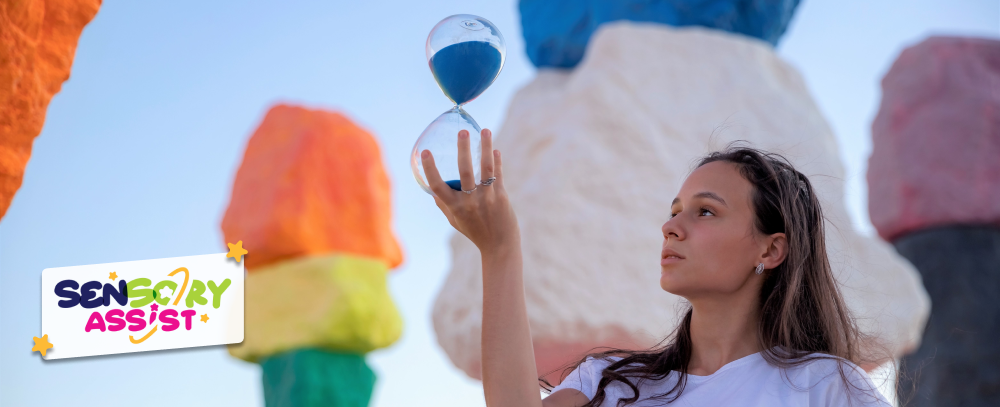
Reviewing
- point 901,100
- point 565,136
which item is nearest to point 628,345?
point 565,136

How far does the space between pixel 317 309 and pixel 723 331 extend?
3659 millimetres

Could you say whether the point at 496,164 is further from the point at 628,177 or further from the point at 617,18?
the point at 617,18

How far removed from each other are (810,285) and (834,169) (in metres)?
3.20

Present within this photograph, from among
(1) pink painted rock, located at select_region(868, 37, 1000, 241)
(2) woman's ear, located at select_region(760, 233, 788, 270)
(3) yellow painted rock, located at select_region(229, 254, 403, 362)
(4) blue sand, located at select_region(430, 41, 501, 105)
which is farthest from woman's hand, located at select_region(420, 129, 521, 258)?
(1) pink painted rock, located at select_region(868, 37, 1000, 241)

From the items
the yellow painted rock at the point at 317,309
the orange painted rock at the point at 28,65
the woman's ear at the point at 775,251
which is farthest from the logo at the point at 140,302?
the woman's ear at the point at 775,251

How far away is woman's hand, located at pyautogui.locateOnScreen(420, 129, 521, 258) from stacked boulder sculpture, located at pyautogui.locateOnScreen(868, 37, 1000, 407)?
3.80m

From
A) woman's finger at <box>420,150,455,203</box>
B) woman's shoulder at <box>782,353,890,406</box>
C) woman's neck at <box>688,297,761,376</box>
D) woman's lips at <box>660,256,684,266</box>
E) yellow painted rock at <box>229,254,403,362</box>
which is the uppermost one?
woman's finger at <box>420,150,455,203</box>

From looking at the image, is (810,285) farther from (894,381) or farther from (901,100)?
(901,100)

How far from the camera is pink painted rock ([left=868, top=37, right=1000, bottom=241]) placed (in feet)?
14.6

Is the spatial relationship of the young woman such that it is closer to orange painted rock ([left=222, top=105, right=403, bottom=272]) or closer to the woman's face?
the woman's face

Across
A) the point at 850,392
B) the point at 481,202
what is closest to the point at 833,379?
the point at 850,392

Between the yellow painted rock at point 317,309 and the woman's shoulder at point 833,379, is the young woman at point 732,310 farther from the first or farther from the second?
the yellow painted rock at point 317,309

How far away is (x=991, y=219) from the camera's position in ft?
14.5

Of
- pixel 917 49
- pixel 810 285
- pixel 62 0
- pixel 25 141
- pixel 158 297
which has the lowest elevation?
pixel 158 297
